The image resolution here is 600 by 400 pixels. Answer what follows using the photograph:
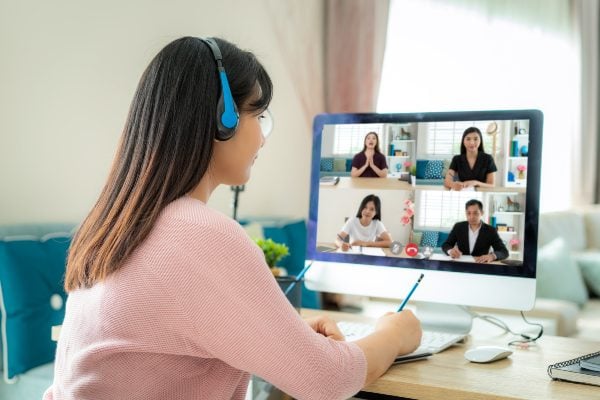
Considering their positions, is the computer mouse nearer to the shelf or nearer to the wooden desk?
the wooden desk

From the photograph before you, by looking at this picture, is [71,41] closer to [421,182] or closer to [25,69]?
[25,69]

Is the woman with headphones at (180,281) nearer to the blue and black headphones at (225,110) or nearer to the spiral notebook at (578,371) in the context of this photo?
the blue and black headphones at (225,110)

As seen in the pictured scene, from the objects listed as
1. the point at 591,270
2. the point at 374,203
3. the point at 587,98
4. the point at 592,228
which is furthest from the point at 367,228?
the point at 587,98

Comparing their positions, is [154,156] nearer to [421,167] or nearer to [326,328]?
[326,328]

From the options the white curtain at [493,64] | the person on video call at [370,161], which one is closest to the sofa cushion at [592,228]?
the white curtain at [493,64]

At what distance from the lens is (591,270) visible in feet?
13.5

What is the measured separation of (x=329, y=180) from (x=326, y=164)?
0.04m

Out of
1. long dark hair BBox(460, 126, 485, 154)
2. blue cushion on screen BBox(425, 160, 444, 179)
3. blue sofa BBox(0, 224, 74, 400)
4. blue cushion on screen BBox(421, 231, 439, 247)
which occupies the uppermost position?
long dark hair BBox(460, 126, 485, 154)

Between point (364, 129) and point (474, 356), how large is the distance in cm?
55

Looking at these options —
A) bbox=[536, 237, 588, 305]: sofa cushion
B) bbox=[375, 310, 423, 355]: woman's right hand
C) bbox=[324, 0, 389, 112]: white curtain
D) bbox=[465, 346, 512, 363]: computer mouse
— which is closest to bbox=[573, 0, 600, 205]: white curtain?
bbox=[536, 237, 588, 305]: sofa cushion

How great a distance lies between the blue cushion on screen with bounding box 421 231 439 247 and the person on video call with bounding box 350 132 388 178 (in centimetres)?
16

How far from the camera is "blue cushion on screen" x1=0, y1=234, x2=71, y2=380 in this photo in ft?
5.92

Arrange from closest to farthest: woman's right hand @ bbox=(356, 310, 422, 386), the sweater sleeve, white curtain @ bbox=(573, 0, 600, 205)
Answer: the sweater sleeve
woman's right hand @ bbox=(356, 310, 422, 386)
white curtain @ bbox=(573, 0, 600, 205)

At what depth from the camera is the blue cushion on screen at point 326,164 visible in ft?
5.37
